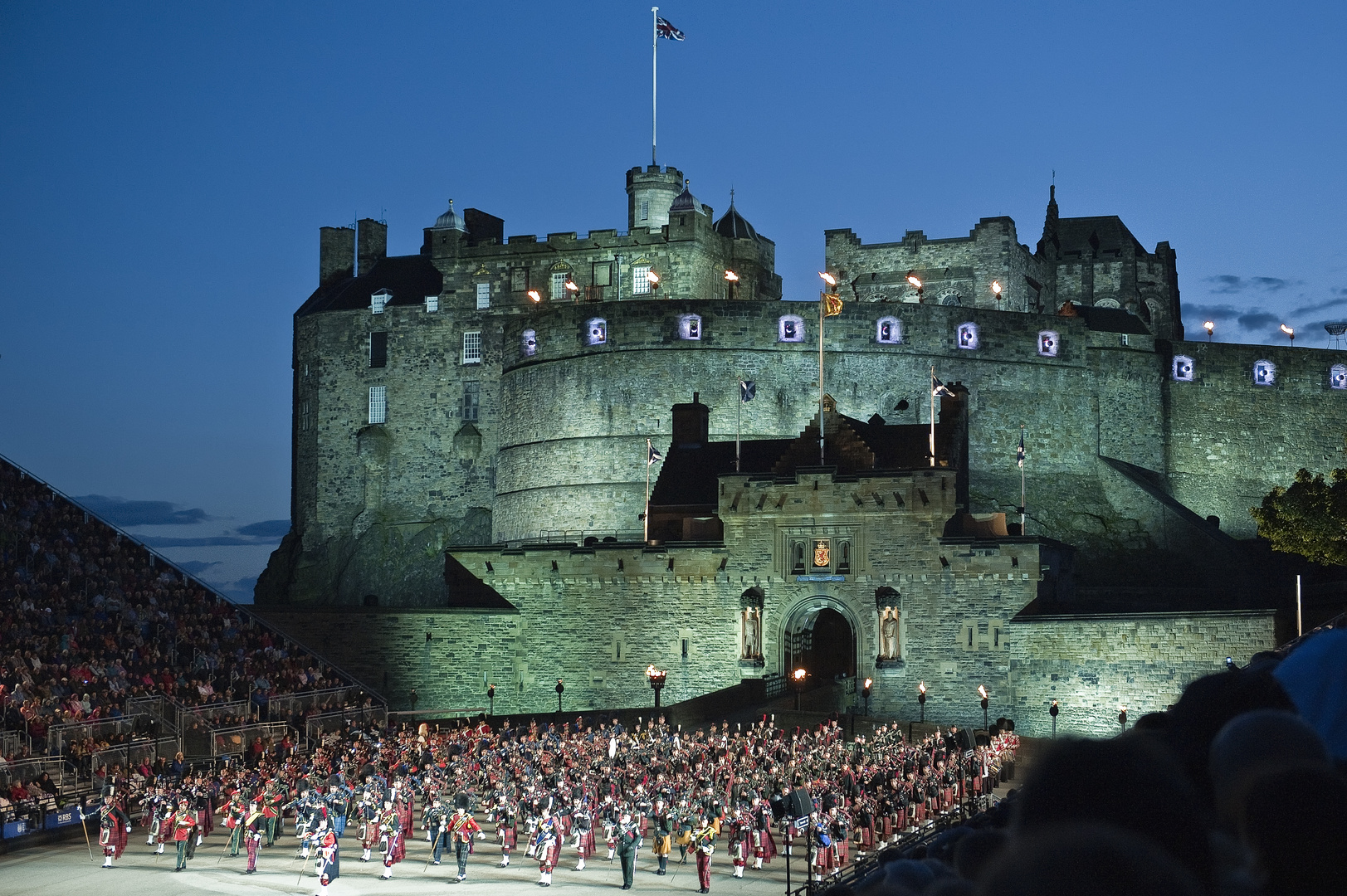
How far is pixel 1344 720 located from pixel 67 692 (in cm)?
3252

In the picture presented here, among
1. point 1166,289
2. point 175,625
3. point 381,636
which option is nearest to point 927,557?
point 381,636

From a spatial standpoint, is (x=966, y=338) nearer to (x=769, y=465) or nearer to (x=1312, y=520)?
(x=769, y=465)

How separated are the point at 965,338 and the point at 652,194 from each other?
16196mm

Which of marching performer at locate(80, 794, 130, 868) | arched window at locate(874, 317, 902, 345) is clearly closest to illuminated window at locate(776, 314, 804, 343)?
arched window at locate(874, 317, 902, 345)

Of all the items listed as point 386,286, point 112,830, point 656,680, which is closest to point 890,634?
point 656,680

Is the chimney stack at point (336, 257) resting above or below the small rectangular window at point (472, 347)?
above

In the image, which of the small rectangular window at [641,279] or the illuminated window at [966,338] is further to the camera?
the small rectangular window at [641,279]

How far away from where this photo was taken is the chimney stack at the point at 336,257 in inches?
2621

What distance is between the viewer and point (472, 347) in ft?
194

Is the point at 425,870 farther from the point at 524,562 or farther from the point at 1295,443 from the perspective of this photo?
the point at 1295,443

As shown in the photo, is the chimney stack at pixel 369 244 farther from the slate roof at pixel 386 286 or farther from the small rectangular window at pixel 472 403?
the small rectangular window at pixel 472 403

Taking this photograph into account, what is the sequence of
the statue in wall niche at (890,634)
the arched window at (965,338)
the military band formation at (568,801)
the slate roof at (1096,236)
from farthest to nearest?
the slate roof at (1096,236) < the arched window at (965,338) < the statue in wall niche at (890,634) < the military band formation at (568,801)

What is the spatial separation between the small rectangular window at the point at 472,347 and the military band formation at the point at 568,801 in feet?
93.0

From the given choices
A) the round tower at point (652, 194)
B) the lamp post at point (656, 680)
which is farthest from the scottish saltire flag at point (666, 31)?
the lamp post at point (656, 680)
